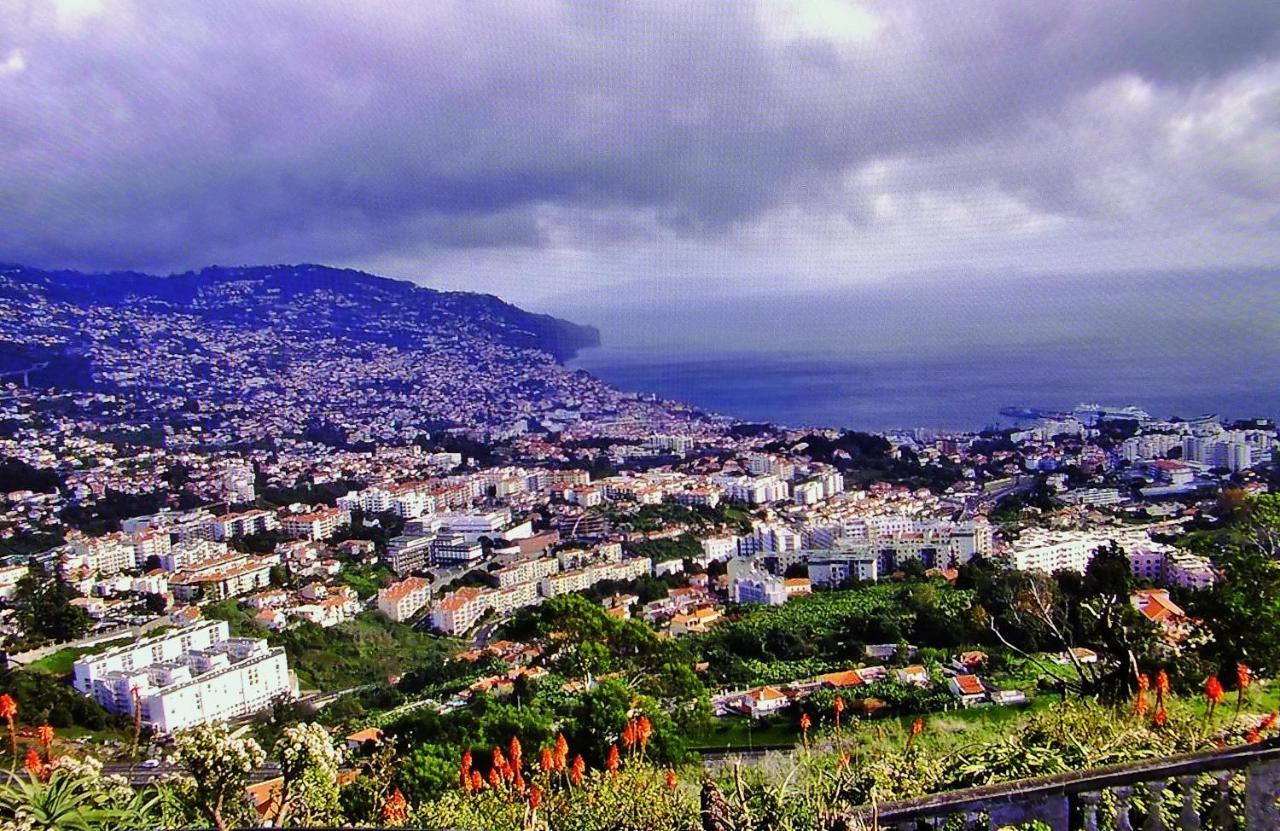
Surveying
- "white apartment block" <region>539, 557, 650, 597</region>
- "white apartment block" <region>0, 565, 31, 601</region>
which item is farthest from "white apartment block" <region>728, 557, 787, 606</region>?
"white apartment block" <region>0, 565, 31, 601</region>

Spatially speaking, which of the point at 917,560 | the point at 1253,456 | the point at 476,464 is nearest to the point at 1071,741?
the point at 917,560

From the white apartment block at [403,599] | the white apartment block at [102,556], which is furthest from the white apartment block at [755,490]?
the white apartment block at [102,556]

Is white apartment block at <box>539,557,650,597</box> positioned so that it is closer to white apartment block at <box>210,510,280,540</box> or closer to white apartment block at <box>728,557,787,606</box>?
white apartment block at <box>728,557,787,606</box>

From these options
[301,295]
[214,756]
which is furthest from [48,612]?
[301,295]

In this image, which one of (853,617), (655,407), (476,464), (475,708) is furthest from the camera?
(655,407)

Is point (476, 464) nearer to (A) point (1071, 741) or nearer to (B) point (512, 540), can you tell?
(B) point (512, 540)

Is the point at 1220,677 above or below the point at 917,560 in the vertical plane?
above

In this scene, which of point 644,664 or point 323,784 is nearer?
point 323,784
